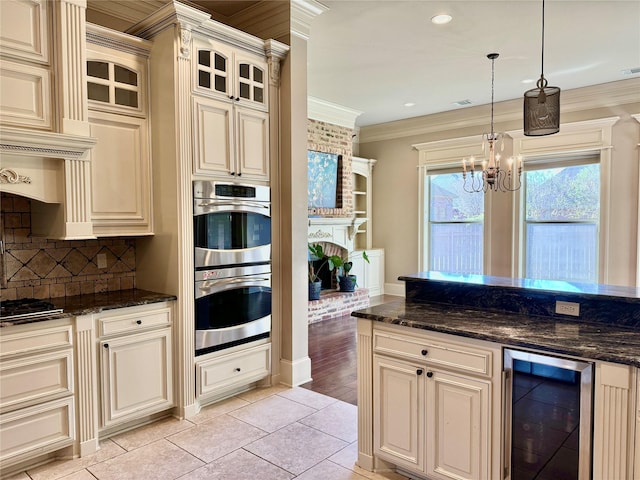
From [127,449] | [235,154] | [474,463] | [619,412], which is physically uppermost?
[235,154]

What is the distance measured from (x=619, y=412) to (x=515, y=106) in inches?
228

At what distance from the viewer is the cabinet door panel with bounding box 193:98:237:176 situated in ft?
10.5

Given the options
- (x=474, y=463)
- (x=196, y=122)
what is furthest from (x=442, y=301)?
(x=196, y=122)

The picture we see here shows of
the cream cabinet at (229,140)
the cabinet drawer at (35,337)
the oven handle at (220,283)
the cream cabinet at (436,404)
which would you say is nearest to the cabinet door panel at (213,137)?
the cream cabinet at (229,140)

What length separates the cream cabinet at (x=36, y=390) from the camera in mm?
2396

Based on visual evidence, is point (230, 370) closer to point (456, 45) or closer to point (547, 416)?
point (547, 416)

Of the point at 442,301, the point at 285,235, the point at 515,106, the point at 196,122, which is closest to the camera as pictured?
the point at 442,301

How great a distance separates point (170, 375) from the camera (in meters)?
3.15

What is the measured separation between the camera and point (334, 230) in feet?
23.2

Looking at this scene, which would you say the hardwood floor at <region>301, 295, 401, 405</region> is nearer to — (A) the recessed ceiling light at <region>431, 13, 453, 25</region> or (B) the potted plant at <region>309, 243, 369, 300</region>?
(B) the potted plant at <region>309, 243, 369, 300</region>

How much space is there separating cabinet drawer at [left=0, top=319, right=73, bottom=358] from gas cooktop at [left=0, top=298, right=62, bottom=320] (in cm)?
6

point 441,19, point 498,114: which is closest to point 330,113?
point 498,114

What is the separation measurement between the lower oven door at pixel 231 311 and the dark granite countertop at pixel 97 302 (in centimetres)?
26

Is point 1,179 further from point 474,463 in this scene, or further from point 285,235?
point 474,463
